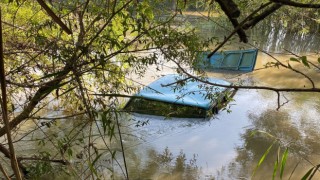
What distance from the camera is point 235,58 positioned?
10.2m

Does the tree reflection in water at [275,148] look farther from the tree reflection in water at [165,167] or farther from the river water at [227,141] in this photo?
the tree reflection in water at [165,167]

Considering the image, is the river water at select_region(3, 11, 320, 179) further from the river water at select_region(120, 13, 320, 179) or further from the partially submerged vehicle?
the partially submerged vehicle

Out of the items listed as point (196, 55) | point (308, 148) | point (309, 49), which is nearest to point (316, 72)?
point (309, 49)

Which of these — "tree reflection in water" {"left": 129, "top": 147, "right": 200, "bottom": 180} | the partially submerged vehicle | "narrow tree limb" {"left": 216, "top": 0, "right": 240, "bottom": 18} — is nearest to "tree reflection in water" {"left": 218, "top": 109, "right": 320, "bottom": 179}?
"tree reflection in water" {"left": 129, "top": 147, "right": 200, "bottom": 180}

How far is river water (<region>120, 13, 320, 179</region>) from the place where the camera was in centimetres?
541

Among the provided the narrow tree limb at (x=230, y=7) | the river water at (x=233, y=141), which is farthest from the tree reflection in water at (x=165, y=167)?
the narrow tree limb at (x=230, y=7)

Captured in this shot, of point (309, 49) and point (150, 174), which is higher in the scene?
point (309, 49)

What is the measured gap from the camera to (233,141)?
20.7 ft

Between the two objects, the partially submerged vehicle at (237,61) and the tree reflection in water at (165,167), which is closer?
the tree reflection in water at (165,167)

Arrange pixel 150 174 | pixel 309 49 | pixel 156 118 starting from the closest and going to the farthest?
pixel 150 174 → pixel 156 118 → pixel 309 49

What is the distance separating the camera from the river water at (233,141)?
17.8 ft

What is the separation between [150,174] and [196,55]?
2425 millimetres

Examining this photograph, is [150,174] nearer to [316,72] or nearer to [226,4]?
[226,4]

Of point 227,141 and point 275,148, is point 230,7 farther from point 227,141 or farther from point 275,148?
point 227,141
